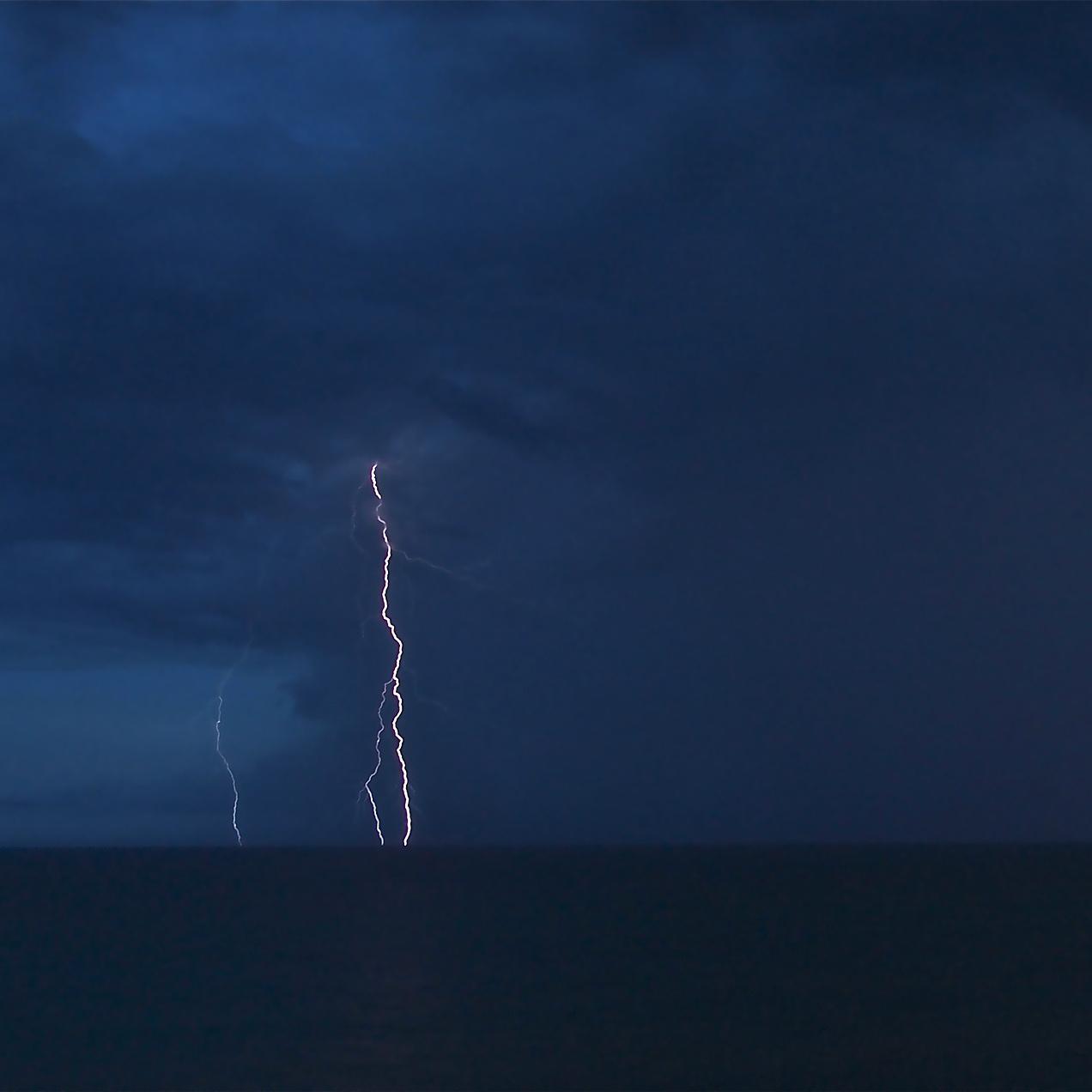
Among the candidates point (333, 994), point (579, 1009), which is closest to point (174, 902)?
point (333, 994)

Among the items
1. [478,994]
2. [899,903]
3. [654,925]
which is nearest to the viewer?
[478,994]

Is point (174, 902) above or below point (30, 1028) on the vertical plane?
above

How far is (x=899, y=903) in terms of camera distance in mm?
71500

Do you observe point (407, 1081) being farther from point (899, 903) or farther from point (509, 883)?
point (509, 883)

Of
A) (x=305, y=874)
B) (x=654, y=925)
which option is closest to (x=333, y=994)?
(x=654, y=925)

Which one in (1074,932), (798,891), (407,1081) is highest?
(798,891)

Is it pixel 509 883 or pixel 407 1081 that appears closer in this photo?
pixel 407 1081

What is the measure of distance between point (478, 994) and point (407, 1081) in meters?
12.0

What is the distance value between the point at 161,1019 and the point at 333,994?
5.13 m

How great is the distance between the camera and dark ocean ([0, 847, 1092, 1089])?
2619cm

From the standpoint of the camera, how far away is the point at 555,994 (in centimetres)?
3650

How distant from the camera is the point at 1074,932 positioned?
5359 centimetres

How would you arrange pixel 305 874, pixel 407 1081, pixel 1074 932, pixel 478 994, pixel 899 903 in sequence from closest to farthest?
pixel 407 1081 → pixel 478 994 → pixel 1074 932 → pixel 899 903 → pixel 305 874

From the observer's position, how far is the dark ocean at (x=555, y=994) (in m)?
26.2
